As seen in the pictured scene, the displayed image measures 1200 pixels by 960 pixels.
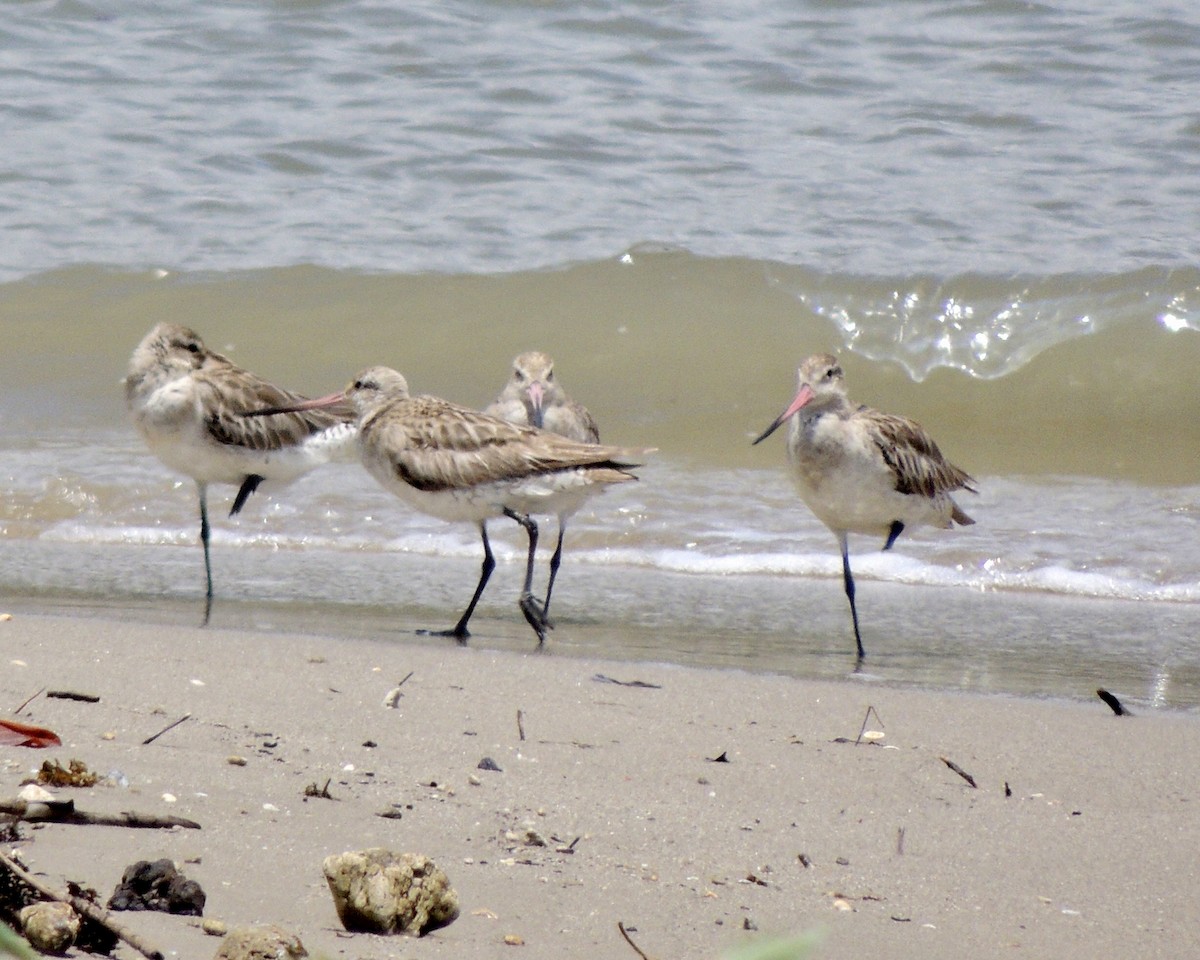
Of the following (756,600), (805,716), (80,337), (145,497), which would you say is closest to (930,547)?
(756,600)

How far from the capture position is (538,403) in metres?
7.82

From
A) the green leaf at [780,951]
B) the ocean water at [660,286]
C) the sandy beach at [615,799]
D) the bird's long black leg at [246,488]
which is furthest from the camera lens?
the bird's long black leg at [246,488]

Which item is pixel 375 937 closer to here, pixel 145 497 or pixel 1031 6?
pixel 145 497

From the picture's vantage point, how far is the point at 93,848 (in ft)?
9.76

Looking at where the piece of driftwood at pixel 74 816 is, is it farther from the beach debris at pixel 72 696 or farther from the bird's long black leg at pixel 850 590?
the bird's long black leg at pixel 850 590

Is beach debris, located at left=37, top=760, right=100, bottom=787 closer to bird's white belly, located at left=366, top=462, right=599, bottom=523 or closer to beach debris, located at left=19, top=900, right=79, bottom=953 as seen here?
beach debris, located at left=19, top=900, right=79, bottom=953

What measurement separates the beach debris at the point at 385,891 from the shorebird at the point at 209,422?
16.5ft

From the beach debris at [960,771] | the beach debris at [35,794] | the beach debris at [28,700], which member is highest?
the beach debris at [35,794]

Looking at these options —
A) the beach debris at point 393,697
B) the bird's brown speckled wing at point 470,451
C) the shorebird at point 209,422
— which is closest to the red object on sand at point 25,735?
the beach debris at point 393,697

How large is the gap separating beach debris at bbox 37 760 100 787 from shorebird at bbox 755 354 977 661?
4036 millimetres

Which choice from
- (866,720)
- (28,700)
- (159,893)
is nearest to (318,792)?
(159,893)

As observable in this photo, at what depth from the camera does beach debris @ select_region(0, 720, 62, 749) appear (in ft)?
11.8

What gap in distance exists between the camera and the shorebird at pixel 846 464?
7.12m

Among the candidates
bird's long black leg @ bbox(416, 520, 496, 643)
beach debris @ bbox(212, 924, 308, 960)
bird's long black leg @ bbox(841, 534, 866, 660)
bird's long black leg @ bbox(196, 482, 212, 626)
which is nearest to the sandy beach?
beach debris @ bbox(212, 924, 308, 960)
